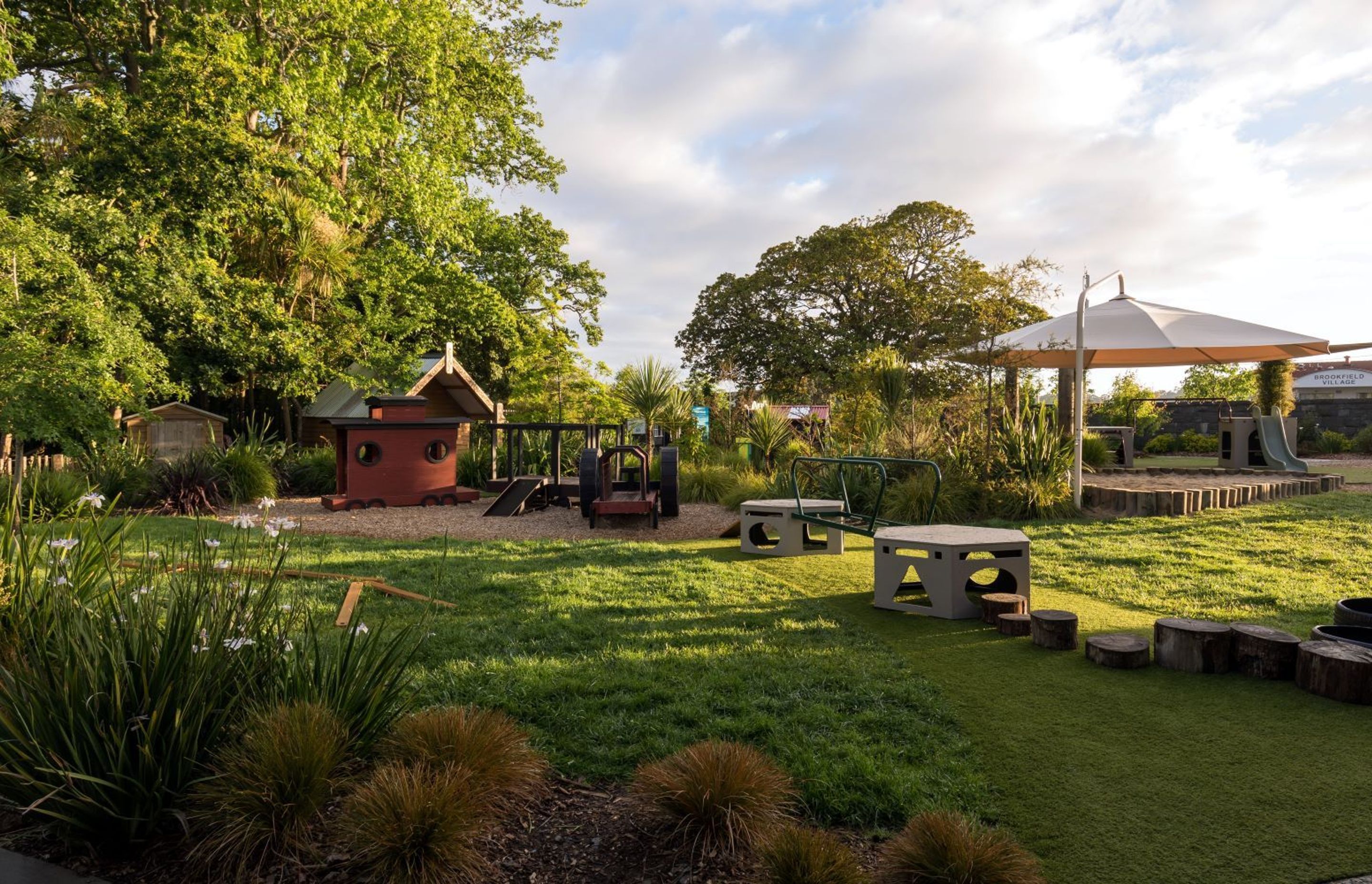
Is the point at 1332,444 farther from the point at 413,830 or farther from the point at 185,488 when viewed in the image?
the point at 185,488

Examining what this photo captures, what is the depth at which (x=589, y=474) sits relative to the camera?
9539mm

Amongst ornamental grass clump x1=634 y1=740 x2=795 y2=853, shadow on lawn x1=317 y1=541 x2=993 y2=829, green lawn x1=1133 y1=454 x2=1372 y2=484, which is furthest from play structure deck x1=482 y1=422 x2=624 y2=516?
green lawn x1=1133 y1=454 x2=1372 y2=484

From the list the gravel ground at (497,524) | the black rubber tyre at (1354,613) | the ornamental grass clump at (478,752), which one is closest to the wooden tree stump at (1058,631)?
the black rubber tyre at (1354,613)

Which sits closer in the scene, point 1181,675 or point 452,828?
point 452,828

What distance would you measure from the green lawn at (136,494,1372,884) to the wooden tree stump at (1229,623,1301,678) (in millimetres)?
92

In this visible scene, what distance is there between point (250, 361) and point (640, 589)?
505 inches

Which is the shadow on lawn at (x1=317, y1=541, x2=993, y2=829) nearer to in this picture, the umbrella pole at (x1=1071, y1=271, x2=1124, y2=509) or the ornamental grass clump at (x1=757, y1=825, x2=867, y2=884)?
the ornamental grass clump at (x1=757, y1=825, x2=867, y2=884)

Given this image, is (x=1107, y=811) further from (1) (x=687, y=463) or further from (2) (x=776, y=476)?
(1) (x=687, y=463)

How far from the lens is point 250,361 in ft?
49.2

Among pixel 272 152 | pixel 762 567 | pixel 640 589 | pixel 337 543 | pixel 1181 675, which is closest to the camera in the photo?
pixel 1181 675

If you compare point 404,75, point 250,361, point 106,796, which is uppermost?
point 404,75

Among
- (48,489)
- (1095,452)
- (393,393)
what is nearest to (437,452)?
(48,489)

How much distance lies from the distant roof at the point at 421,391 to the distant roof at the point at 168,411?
2.19 m

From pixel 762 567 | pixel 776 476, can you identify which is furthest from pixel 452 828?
pixel 776 476
